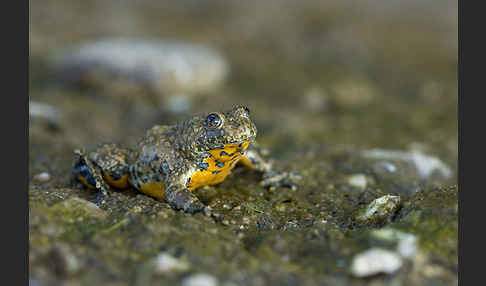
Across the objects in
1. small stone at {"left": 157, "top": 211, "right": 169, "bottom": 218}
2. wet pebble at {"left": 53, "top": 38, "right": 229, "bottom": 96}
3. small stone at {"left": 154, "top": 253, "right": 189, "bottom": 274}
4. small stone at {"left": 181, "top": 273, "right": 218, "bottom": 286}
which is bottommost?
small stone at {"left": 181, "top": 273, "right": 218, "bottom": 286}

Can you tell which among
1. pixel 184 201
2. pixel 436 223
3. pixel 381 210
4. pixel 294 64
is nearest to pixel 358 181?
pixel 381 210

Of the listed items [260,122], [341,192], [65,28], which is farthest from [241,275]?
[65,28]

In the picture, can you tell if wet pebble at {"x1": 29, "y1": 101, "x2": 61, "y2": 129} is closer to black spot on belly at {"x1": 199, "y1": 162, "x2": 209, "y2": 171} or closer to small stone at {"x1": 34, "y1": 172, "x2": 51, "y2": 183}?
small stone at {"x1": 34, "y1": 172, "x2": 51, "y2": 183}

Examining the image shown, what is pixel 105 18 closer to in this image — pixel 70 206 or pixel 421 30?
pixel 421 30

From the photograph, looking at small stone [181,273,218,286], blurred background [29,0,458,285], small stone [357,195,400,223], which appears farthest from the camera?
blurred background [29,0,458,285]

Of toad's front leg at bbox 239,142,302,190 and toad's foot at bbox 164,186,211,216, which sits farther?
toad's front leg at bbox 239,142,302,190

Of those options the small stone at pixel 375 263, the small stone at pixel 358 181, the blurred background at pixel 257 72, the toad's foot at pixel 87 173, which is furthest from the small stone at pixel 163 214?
the small stone at pixel 358 181

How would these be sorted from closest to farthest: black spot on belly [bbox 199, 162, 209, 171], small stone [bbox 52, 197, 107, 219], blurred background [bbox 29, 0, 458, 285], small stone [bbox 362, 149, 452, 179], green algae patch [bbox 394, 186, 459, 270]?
1. green algae patch [bbox 394, 186, 459, 270]
2. small stone [bbox 52, 197, 107, 219]
3. black spot on belly [bbox 199, 162, 209, 171]
4. small stone [bbox 362, 149, 452, 179]
5. blurred background [bbox 29, 0, 458, 285]

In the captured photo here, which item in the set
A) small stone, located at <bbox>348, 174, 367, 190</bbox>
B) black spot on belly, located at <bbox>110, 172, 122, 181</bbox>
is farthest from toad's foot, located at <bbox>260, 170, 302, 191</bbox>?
black spot on belly, located at <bbox>110, 172, 122, 181</bbox>
